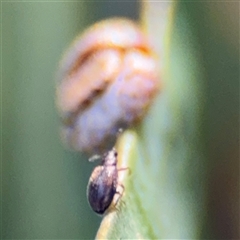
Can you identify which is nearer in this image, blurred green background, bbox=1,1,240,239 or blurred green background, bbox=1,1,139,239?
blurred green background, bbox=1,1,240,239

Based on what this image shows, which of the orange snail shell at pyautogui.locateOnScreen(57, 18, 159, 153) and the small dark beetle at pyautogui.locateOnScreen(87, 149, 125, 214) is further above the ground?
the orange snail shell at pyautogui.locateOnScreen(57, 18, 159, 153)

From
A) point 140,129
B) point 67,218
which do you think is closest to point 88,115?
point 140,129

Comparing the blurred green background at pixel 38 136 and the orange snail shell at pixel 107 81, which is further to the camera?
the blurred green background at pixel 38 136

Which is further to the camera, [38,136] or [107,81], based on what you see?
[38,136]

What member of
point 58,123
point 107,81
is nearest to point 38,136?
point 58,123

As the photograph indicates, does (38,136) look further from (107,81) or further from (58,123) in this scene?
(107,81)
